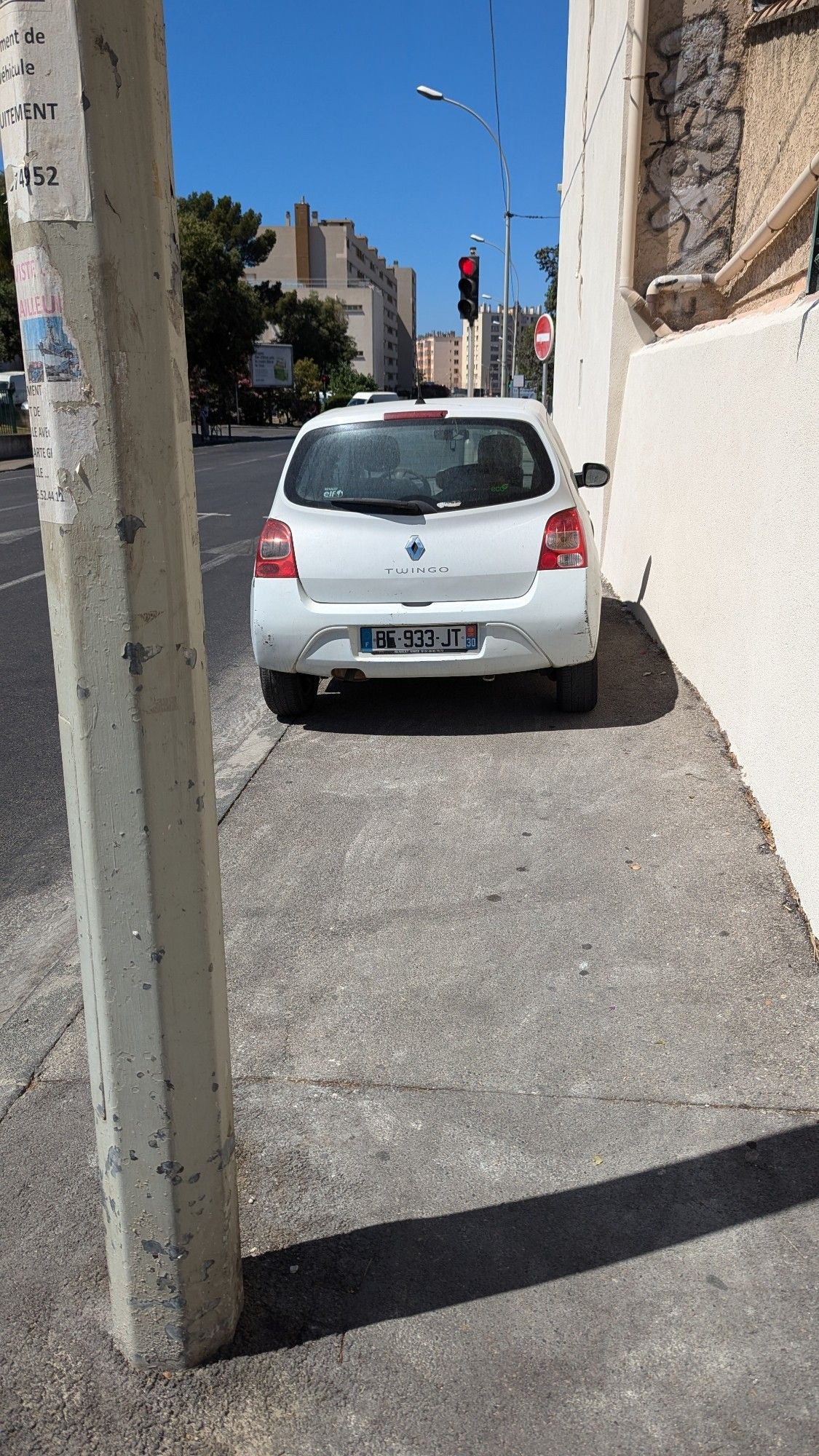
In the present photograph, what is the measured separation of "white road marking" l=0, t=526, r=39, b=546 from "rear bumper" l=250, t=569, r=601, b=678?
8.76 metres

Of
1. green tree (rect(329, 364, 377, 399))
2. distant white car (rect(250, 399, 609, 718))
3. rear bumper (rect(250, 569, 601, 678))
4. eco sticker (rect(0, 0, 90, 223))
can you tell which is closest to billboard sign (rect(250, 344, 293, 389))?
green tree (rect(329, 364, 377, 399))

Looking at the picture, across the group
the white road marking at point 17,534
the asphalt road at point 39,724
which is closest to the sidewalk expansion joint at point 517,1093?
the asphalt road at point 39,724

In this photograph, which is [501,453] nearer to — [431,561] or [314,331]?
[431,561]

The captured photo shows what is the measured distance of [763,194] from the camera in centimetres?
869

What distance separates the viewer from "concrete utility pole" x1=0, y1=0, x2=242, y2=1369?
4.85ft

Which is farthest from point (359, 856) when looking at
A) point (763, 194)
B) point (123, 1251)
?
point (763, 194)

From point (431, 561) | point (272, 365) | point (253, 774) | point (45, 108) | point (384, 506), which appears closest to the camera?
point (45, 108)

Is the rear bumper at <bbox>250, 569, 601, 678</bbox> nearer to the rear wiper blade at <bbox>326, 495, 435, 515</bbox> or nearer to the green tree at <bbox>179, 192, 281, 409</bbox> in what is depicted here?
the rear wiper blade at <bbox>326, 495, 435, 515</bbox>

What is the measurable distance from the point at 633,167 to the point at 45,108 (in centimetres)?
887

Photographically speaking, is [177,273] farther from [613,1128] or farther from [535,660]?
[535,660]

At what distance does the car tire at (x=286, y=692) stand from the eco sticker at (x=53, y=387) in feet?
13.5

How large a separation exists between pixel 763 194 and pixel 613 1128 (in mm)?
8263

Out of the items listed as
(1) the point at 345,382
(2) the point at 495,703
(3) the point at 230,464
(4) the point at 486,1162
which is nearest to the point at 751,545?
(2) the point at 495,703

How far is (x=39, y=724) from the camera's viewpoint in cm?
590
